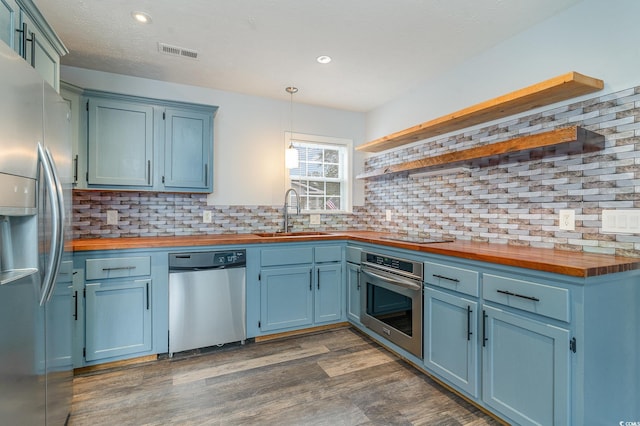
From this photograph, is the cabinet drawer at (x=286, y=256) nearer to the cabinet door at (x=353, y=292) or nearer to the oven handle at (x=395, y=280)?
the cabinet door at (x=353, y=292)

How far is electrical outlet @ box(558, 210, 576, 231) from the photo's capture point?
195 centimetres

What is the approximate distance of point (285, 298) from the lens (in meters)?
2.90

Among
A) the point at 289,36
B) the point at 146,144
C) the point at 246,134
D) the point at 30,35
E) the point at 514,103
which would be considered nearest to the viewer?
the point at 30,35

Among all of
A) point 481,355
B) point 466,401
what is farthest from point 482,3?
point 466,401

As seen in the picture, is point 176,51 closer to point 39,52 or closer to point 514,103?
point 39,52

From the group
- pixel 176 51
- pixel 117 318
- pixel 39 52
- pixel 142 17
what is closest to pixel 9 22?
pixel 39 52

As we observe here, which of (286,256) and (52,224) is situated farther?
(286,256)

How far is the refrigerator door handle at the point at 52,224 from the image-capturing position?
1316 mm

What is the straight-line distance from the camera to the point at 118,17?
2059mm

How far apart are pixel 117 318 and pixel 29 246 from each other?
4.37 ft

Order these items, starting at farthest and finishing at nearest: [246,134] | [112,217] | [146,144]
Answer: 1. [246,134]
2. [112,217]
3. [146,144]

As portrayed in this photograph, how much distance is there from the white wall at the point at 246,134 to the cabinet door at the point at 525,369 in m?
2.44

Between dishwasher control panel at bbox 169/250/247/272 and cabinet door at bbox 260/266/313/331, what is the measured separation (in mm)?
251

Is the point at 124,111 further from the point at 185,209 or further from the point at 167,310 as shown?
the point at 167,310
